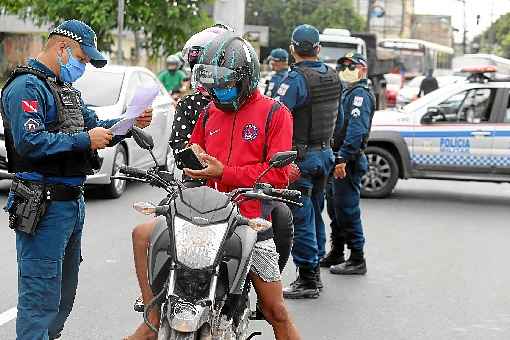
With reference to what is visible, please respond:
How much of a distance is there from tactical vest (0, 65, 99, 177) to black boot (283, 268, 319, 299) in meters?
2.68

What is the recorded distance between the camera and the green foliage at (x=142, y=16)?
22.0m

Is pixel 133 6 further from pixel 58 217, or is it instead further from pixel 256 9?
pixel 256 9

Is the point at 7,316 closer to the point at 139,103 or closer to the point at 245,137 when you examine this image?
the point at 139,103

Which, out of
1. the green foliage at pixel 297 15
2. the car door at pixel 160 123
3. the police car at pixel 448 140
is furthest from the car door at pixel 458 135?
the green foliage at pixel 297 15

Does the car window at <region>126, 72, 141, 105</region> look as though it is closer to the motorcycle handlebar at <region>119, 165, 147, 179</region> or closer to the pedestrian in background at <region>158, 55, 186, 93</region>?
the pedestrian in background at <region>158, 55, 186, 93</region>

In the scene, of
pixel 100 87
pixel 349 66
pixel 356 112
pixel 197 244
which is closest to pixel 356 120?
pixel 356 112

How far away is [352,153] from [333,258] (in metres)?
1.06

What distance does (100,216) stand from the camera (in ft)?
34.3

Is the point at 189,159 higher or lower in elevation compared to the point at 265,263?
higher

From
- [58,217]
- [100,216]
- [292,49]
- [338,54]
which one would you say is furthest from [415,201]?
[338,54]

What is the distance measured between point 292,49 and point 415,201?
253 inches

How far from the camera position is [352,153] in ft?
25.4

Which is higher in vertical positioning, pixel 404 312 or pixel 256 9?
pixel 256 9

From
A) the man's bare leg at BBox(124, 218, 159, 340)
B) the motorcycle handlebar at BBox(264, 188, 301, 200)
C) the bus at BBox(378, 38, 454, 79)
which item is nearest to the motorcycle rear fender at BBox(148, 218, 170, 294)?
the man's bare leg at BBox(124, 218, 159, 340)
